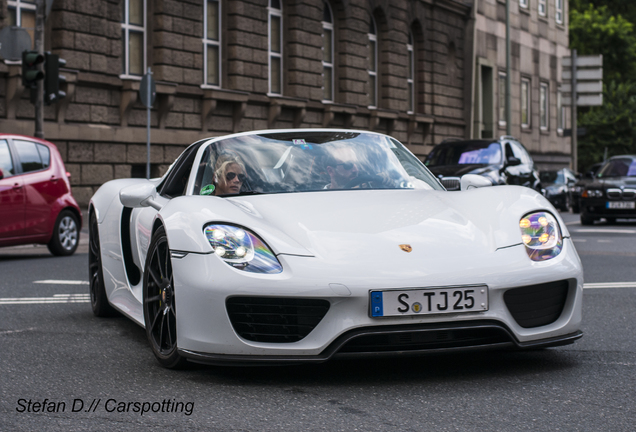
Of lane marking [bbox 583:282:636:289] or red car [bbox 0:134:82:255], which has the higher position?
red car [bbox 0:134:82:255]

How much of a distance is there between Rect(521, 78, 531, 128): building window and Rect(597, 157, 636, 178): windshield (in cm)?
2298

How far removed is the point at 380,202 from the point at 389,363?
78cm

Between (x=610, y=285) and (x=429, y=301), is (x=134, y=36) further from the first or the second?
(x=429, y=301)

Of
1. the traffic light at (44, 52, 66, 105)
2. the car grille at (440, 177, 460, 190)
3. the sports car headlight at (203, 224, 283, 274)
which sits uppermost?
the traffic light at (44, 52, 66, 105)

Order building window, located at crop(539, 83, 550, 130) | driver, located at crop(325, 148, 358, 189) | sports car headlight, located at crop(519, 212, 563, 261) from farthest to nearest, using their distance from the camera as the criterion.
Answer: building window, located at crop(539, 83, 550, 130) → driver, located at crop(325, 148, 358, 189) → sports car headlight, located at crop(519, 212, 563, 261)

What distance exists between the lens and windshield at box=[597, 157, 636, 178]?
64.6 feet

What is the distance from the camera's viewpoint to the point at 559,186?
2862cm

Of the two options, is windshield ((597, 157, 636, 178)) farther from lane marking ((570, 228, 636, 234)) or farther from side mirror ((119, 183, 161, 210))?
side mirror ((119, 183, 161, 210))

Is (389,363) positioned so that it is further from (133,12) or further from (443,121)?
(443,121)

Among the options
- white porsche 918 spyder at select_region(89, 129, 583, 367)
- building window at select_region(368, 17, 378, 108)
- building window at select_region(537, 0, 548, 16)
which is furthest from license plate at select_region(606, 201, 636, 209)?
building window at select_region(537, 0, 548, 16)

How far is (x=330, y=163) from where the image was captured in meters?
5.19

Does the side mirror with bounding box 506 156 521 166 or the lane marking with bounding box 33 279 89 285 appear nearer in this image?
the lane marking with bounding box 33 279 89 285

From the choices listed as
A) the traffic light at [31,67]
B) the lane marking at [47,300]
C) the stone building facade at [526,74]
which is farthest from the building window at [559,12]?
the lane marking at [47,300]

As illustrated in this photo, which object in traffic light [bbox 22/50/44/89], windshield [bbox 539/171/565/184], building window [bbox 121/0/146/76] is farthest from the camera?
windshield [bbox 539/171/565/184]
